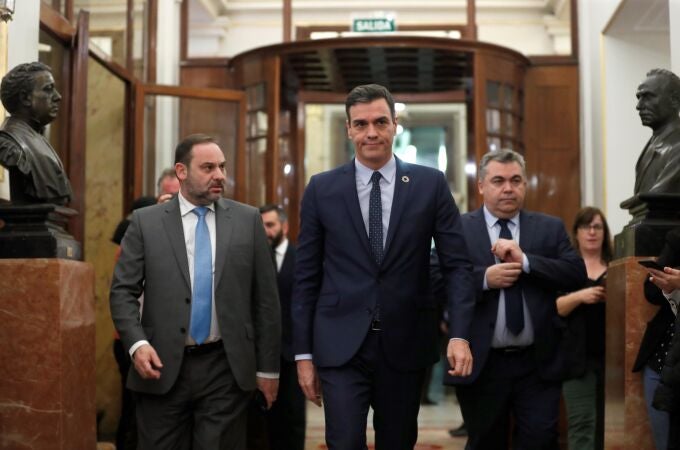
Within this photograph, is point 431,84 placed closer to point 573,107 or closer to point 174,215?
point 573,107

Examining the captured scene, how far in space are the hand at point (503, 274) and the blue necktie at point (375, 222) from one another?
32.0 inches

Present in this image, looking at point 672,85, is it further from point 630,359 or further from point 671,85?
point 630,359

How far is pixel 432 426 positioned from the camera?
338 inches

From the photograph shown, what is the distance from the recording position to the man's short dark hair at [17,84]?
15.8 feet

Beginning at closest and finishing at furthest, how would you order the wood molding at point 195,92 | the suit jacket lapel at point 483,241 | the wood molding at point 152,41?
1. the suit jacket lapel at point 483,241
2. the wood molding at point 195,92
3. the wood molding at point 152,41

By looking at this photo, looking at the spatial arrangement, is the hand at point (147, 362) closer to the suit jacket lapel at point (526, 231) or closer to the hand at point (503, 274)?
the hand at point (503, 274)

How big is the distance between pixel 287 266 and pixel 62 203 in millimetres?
1626

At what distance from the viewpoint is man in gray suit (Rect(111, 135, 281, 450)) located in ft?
12.6

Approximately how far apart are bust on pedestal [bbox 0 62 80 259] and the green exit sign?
5.12m

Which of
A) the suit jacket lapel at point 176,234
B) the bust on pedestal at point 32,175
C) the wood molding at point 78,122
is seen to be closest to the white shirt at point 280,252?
the wood molding at point 78,122

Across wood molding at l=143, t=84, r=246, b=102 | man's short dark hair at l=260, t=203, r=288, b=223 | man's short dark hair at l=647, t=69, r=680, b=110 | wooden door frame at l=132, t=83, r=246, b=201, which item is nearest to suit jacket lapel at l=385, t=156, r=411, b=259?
man's short dark hair at l=647, t=69, r=680, b=110

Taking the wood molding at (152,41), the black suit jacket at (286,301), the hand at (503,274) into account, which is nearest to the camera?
the hand at (503,274)

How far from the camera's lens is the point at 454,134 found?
17.3m

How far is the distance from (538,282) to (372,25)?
577cm
